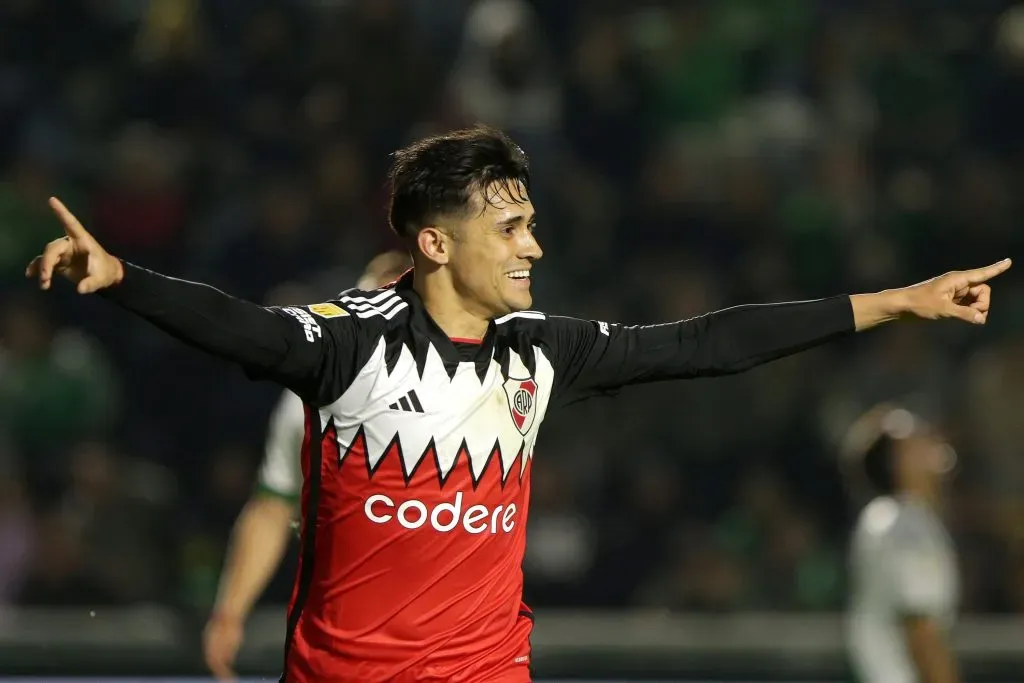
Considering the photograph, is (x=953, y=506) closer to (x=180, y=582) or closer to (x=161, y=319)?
(x=180, y=582)

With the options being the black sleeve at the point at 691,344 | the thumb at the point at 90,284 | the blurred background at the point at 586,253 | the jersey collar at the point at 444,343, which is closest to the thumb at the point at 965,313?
the black sleeve at the point at 691,344

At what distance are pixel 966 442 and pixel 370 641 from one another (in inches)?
230

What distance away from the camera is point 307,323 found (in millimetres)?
3656

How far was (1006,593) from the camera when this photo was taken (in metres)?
8.70

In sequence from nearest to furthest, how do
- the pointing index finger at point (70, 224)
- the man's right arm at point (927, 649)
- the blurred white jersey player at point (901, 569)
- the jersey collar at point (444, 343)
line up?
the pointing index finger at point (70, 224) < the jersey collar at point (444, 343) < the man's right arm at point (927, 649) < the blurred white jersey player at point (901, 569)

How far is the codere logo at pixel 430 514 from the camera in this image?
12.5ft

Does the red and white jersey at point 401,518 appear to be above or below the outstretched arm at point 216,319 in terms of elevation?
below

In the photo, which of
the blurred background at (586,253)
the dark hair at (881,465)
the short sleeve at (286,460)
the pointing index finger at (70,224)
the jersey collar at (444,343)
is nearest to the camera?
the pointing index finger at (70,224)

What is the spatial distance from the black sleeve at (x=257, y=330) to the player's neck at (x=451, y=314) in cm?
25

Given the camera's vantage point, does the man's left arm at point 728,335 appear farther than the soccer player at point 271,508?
No

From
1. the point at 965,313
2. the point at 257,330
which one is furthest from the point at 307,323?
the point at 965,313

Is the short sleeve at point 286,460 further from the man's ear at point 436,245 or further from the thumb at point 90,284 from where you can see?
the thumb at point 90,284

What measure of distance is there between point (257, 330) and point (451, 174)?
27.2 inches

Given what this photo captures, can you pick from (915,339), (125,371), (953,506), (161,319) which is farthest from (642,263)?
(161,319)
